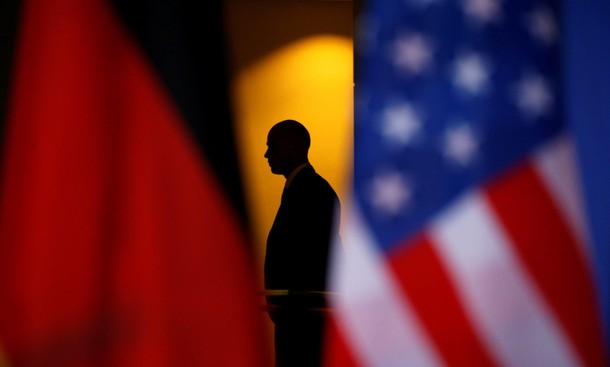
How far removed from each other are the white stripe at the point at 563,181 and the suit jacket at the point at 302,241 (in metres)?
1.17

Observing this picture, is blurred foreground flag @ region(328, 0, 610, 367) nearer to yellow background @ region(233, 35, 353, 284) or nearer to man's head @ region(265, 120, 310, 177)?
man's head @ region(265, 120, 310, 177)

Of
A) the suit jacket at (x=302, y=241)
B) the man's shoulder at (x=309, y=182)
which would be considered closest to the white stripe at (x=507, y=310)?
the suit jacket at (x=302, y=241)

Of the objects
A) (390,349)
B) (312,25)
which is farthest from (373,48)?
(312,25)

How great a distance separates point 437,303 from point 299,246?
3.85 feet

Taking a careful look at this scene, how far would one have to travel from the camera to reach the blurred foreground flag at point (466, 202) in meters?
1.09

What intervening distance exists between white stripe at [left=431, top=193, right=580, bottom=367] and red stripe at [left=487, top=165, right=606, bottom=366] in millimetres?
14

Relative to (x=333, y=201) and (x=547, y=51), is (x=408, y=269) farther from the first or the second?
(x=333, y=201)

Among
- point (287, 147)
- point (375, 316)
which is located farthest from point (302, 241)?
point (375, 316)

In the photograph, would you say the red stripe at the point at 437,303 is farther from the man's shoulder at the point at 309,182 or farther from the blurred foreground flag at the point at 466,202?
the man's shoulder at the point at 309,182

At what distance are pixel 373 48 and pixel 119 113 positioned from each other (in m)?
0.37

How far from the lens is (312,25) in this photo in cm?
386

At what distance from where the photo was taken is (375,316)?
111 cm

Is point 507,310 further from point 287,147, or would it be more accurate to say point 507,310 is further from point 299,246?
point 287,147

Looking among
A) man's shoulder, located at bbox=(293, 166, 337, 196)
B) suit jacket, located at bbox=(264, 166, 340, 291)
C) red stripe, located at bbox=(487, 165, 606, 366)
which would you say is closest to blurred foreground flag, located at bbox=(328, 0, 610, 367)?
red stripe, located at bbox=(487, 165, 606, 366)
